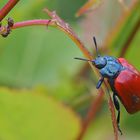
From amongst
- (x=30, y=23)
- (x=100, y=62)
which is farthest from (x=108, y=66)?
(x=30, y=23)

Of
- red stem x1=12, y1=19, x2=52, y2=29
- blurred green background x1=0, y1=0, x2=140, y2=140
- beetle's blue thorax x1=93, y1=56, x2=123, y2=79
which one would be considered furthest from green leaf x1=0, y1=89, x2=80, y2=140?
red stem x1=12, y1=19, x2=52, y2=29

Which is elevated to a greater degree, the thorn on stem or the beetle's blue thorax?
the beetle's blue thorax

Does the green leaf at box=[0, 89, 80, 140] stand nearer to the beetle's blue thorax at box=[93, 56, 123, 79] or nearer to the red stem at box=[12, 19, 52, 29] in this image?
the beetle's blue thorax at box=[93, 56, 123, 79]

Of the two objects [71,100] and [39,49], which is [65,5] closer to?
[39,49]

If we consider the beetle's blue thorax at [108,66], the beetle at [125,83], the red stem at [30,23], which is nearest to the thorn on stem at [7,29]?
the red stem at [30,23]

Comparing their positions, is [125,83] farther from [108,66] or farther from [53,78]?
[53,78]

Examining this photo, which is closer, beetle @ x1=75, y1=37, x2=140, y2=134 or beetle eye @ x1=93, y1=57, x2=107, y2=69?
beetle @ x1=75, y1=37, x2=140, y2=134

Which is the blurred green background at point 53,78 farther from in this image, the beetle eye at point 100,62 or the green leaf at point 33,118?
the beetle eye at point 100,62
